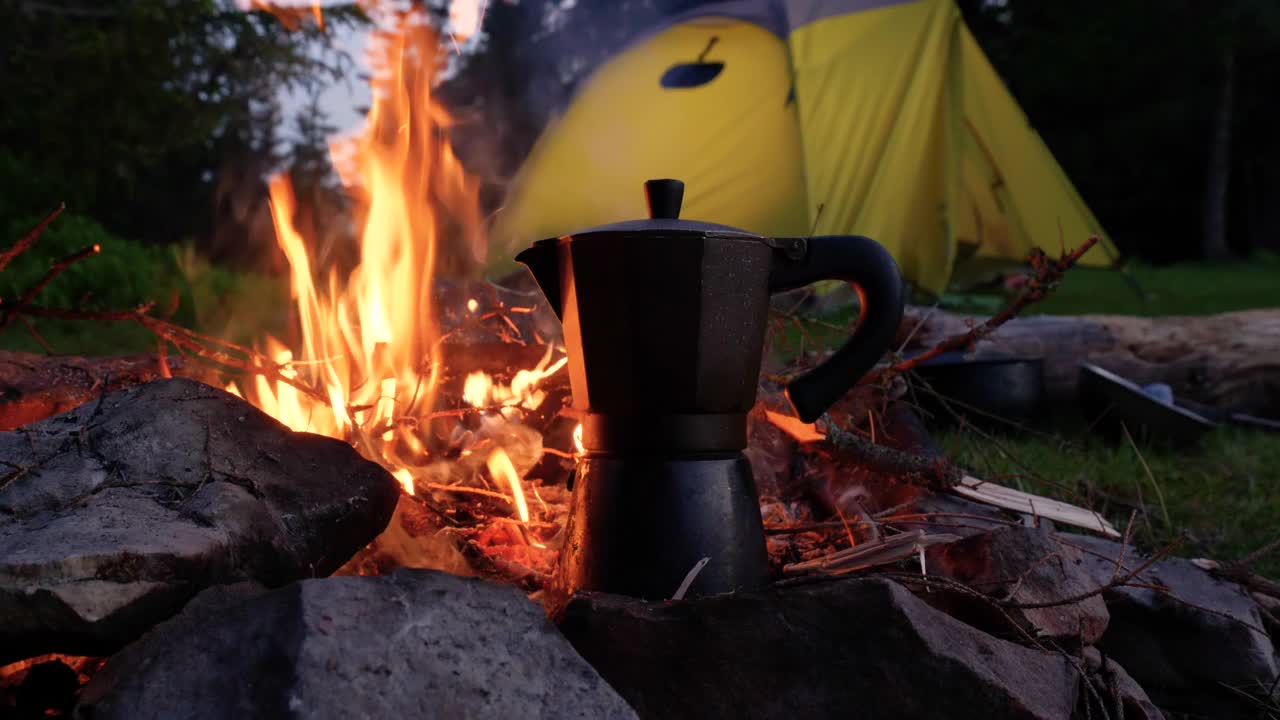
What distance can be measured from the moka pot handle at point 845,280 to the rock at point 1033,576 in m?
0.39

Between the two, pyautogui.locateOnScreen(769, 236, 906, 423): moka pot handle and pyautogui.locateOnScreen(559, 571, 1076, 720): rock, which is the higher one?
pyautogui.locateOnScreen(769, 236, 906, 423): moka pot handle

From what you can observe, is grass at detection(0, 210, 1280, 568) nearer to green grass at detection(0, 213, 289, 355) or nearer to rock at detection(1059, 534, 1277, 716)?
green grass at detection(0, 213, 289, 355)

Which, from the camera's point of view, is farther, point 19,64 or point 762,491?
point 19,64

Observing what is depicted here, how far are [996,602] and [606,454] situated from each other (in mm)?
616

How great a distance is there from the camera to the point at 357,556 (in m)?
1.58

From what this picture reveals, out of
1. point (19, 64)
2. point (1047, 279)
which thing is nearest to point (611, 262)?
point (1047, 279)

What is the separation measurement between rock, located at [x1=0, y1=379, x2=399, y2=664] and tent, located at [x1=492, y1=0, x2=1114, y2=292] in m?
4.24

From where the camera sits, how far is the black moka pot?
4.10 feet

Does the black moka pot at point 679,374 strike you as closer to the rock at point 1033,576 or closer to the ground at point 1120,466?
the rock at point 1033,576

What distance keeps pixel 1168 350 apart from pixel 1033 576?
333cm

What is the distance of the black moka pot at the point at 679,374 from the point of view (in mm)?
1250

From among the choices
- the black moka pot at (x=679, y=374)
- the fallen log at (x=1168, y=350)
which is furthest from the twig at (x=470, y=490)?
the fallen log at (x=1168, y=350)

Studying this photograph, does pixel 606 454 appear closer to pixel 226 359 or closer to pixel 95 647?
pixel 95 647

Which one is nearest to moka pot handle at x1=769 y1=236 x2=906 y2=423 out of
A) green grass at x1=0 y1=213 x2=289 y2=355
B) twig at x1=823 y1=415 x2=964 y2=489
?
twig at x1=823 y1=415 x2=964 y2=489
